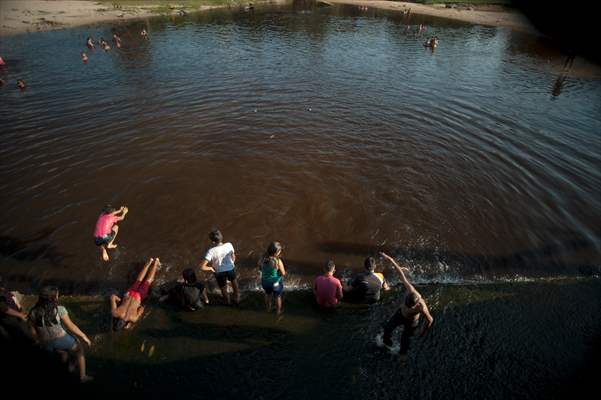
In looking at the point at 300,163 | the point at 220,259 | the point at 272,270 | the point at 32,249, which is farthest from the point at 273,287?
the point at 300,163

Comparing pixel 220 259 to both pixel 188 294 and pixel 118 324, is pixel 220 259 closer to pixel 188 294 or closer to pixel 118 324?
pixel 188 294

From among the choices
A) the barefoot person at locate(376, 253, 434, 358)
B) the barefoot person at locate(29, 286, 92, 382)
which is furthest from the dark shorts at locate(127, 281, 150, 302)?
the barefoot person at locate(376, 253, 434, 358)

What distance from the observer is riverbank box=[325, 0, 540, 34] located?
52.1m

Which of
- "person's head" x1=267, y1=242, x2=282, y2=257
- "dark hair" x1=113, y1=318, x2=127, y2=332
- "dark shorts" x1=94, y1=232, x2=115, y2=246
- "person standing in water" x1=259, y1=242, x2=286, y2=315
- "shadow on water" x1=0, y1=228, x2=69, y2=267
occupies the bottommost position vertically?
"shadow on water" x1=0, y1=228, x2=69, y2=267

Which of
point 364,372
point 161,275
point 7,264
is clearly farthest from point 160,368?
point 7,264

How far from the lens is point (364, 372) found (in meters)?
7.28

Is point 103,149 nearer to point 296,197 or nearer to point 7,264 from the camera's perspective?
point 7,264

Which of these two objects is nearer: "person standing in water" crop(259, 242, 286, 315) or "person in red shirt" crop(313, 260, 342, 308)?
"person standing in water" crop(259, 242, 286, 315)

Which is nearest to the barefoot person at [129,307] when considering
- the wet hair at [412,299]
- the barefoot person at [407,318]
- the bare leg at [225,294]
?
the bare leg at [225,294]

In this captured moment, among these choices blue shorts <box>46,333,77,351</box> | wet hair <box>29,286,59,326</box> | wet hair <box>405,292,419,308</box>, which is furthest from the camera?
wet hair <box>405,292,419,308</box>

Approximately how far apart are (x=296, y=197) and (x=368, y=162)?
4559 millimetres

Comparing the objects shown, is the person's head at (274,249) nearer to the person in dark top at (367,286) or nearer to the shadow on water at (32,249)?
the person in dark top at (367,286)

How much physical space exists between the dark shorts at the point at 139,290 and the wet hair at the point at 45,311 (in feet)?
6.98

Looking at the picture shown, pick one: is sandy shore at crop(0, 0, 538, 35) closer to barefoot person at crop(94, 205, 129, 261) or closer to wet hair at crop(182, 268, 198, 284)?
barefoot person at crop(94, 205, 129, 261)
